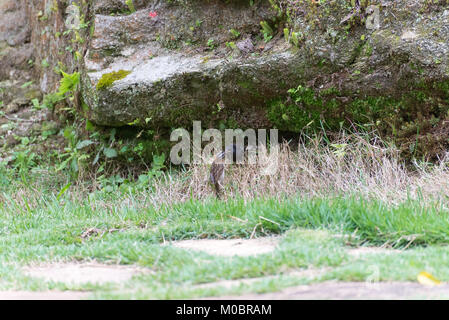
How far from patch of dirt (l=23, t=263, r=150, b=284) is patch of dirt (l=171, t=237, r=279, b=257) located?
0.59 m

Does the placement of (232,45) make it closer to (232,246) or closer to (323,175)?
(323,175)

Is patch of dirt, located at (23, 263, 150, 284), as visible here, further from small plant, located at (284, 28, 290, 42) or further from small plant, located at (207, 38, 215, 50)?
small plant, located at (207, 38, 215, 50)

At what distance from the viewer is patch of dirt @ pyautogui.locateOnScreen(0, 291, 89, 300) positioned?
3.03 m

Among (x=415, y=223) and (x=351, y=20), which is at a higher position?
(x=351, y=20)

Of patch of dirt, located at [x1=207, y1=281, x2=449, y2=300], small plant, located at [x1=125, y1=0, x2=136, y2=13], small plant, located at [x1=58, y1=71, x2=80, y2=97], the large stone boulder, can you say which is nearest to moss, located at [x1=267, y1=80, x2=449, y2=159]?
the large stone boulder

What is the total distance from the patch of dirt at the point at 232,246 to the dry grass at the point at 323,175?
54.5 inches

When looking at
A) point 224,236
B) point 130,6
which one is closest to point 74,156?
point 130,6

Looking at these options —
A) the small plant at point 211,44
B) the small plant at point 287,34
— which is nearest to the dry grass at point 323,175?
the small plant at point 287,34

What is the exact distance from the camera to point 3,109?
9359 millimetres

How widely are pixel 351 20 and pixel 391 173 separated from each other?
183cm

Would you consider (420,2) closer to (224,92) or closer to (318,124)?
(318,124)

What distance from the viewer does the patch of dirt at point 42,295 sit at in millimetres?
3031

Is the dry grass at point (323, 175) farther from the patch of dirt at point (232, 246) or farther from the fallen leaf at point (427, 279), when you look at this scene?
the fallen leaf at point (427, 279)
